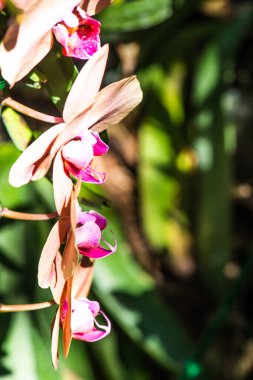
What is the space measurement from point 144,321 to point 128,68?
730mm

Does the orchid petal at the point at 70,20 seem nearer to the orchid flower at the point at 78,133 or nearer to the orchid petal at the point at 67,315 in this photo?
the orchid flower at the point at 78,133

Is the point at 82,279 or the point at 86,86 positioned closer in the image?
the point at 86,86

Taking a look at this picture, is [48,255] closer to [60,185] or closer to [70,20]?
[60,185]

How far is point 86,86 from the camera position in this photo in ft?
1.74

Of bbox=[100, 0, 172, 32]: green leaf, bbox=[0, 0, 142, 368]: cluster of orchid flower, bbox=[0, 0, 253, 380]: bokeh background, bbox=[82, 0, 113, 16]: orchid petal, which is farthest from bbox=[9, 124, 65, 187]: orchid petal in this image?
bbox=[100, 0, 172, 32]: green leaf

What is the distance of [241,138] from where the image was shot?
175 centimetres

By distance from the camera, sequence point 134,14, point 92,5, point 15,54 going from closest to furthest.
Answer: point 15,54 < point 92,5 < point 134,14

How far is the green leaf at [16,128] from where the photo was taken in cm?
61

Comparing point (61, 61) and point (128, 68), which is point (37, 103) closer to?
point (128, 68)

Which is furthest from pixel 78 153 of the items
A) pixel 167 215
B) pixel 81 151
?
pixel 167 215

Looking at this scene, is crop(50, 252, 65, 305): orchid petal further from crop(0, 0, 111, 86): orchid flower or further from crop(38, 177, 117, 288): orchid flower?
crop(0, 0, 111, 86): orchid flower

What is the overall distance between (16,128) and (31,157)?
0.10 meters

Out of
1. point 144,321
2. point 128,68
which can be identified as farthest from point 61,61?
point 128,68

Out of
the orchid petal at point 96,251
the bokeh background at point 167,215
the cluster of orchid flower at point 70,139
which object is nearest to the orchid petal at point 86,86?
the cluster of orchid flower at point 70,139
